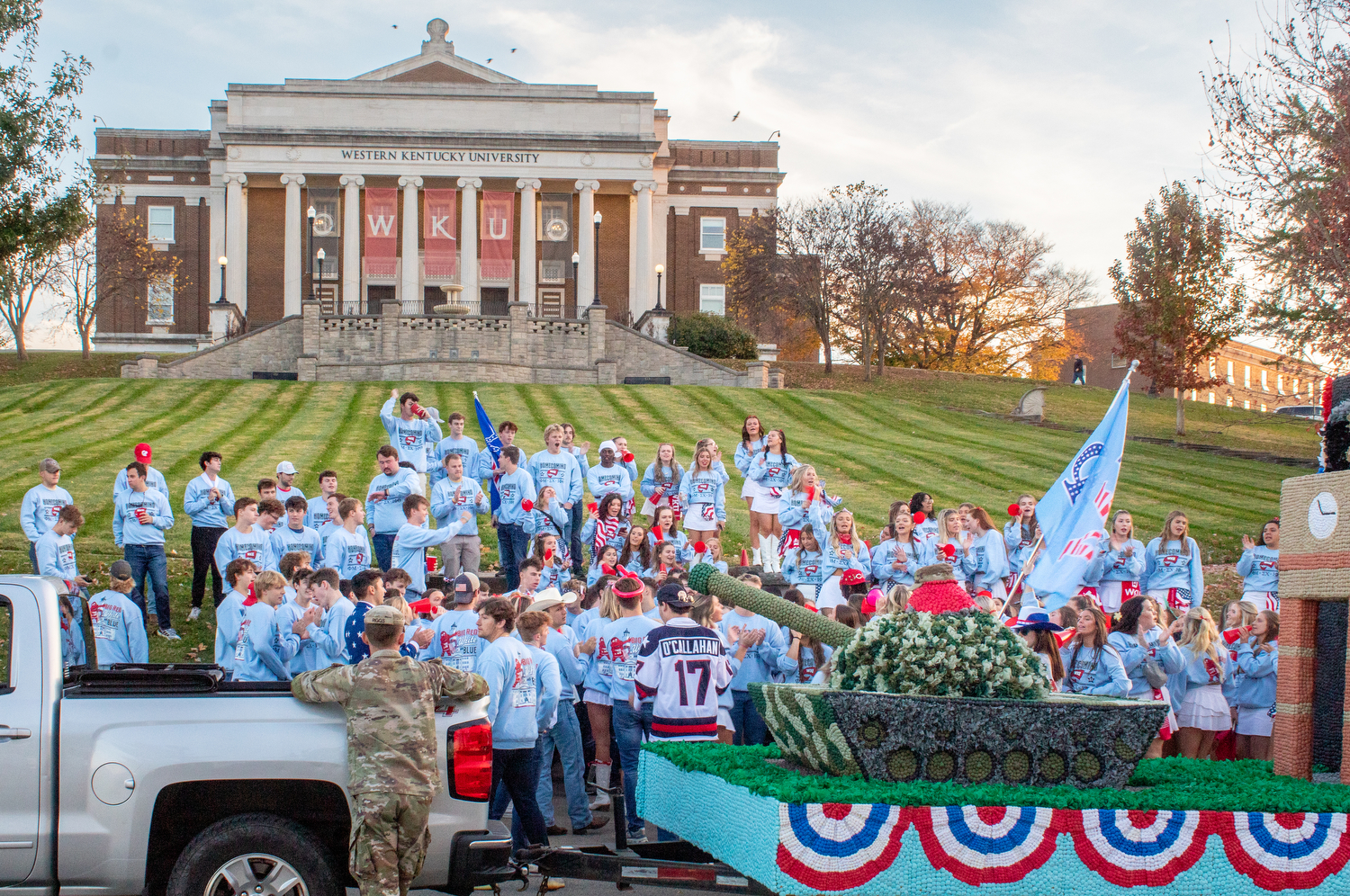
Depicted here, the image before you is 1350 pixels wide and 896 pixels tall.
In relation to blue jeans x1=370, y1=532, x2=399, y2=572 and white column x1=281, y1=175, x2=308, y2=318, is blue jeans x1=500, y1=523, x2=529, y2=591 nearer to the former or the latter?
blue jeans x1=370, y1=532, x2=399, y2=572

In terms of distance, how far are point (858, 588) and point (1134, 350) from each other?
26.7 metres

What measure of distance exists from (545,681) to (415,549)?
4841 mm

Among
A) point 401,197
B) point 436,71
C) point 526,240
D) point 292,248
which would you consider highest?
point 436,71

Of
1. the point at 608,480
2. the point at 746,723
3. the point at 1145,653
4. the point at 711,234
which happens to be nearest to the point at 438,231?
the point at 711,234

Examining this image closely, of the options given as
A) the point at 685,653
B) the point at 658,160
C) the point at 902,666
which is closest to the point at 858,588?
the point at 685,653

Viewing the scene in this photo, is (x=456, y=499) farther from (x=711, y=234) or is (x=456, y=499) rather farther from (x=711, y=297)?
(x=711, y=234)

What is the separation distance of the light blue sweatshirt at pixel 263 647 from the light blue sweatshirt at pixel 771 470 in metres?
7.18

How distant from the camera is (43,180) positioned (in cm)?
1692

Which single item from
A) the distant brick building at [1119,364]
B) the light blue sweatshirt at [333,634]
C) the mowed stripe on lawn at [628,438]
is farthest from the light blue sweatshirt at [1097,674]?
the distant brick building at [1119,364]

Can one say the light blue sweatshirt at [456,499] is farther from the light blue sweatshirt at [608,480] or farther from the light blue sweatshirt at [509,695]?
the light blue sweatshirt at [509,695]

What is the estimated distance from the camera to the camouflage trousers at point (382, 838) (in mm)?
5766

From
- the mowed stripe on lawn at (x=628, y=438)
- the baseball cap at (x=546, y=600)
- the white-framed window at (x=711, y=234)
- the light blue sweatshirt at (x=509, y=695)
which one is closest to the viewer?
the light blue sweatshirt at (x=509, y=695)

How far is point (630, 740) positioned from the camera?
8.80m

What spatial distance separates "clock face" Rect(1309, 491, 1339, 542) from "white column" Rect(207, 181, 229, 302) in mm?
51405
